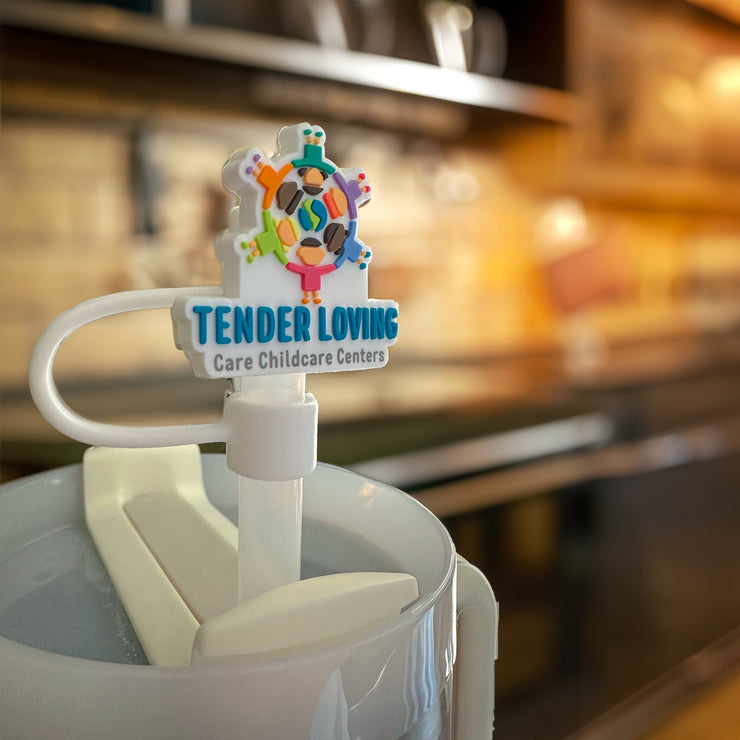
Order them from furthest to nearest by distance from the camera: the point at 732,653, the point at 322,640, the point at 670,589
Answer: the point at 670,589 → the point at 732,653 → the point at 322,640

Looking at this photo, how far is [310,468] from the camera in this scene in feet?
0.61

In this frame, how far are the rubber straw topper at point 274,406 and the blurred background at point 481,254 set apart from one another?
510mm

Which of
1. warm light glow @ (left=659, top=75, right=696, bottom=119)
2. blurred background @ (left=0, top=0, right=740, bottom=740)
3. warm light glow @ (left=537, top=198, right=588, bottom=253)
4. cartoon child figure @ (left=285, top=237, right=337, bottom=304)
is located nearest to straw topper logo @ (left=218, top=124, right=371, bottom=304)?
cartoon child figure @ (left=285, top=237, right=337, bottom=304)

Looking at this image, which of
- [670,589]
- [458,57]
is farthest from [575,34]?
[670,589]

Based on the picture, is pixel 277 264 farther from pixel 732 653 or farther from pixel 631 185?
pixel 631 185

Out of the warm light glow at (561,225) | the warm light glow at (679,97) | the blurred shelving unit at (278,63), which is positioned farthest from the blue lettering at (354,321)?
the warm light glow at (679,97)

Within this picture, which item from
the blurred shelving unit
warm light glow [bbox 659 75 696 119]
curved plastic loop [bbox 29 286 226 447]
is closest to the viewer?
curved plastic loop [bbox 29 286 226 447]

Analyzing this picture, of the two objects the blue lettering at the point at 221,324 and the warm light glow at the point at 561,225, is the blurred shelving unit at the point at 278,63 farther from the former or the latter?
the blue lettering at the point at 221,324

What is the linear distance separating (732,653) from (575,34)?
1.29 metres

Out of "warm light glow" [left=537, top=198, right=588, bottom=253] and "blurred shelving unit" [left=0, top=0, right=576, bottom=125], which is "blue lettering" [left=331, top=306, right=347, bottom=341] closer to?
"blurred shelving unit" [left=0, top=0, right=576, bottom=125]

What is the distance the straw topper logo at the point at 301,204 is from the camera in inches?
6.4

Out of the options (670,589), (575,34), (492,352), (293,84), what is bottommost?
(670,589)

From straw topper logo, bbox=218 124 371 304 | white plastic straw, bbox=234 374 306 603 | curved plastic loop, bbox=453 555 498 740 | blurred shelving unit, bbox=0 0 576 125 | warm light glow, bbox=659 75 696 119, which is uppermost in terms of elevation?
warm light glow, bbox=659 75 696 119

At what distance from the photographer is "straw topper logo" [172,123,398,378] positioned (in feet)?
0.54
